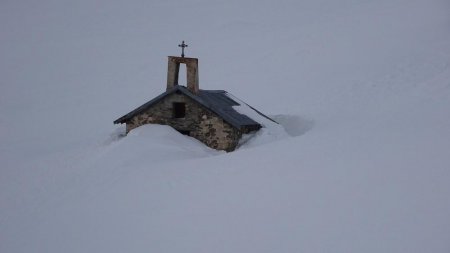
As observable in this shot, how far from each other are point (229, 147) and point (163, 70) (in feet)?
132

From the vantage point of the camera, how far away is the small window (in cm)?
2411

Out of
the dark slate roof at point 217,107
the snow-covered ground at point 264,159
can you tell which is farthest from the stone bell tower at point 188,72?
the snow-covered ground at point 264,159

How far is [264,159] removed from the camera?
16.1 meters

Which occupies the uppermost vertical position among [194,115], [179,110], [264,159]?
[179,110]

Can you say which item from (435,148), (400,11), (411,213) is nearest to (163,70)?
(400,11)

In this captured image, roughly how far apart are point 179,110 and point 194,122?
4.27 feet

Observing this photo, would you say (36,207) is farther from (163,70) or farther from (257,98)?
(163,70)

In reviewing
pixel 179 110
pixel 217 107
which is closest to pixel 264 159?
pixel 217 107

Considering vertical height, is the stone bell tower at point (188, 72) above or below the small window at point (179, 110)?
above

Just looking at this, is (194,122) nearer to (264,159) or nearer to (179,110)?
(179,110)

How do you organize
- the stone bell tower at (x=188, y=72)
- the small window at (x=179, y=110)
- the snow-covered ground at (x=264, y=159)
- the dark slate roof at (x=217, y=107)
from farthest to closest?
1. the small window at (x=179, y=110)
2. the stone bell tower at (x=188, y=72)
3. the dark slate roof at (x=217, y=107)
4. the snow-covered ground at (x=264, y=159)

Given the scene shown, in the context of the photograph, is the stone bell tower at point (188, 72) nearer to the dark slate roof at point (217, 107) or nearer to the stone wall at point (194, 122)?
the dark slate roof at point (217, 107)

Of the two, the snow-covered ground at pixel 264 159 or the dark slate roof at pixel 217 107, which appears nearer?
the snow-covered ground at pixel 264 159

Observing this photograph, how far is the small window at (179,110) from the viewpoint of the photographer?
24.1m
